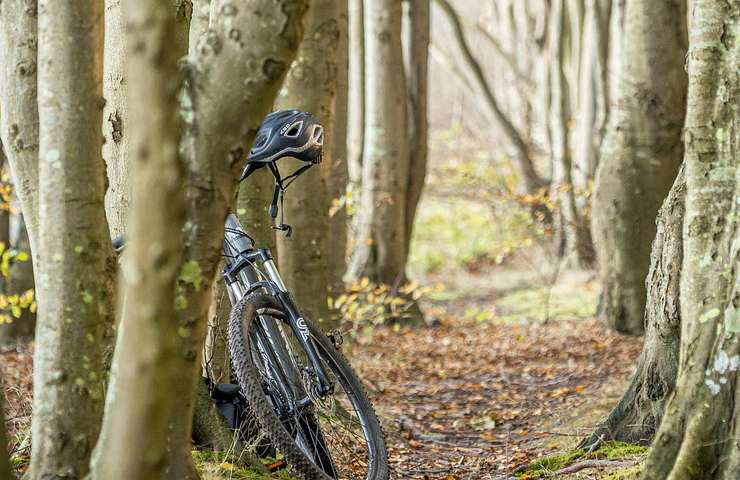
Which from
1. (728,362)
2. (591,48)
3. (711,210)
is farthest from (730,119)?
(591,48)

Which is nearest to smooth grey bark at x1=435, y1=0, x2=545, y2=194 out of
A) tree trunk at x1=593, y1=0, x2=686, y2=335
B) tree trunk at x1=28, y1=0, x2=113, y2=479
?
tree trunk at x1=593, y1=0, x2=686, y2=335

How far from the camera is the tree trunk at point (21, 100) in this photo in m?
3.73

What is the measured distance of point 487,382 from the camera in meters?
7.81

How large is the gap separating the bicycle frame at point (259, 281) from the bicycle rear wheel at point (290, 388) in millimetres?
46

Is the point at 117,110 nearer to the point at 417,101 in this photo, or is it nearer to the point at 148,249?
the point at 148,249

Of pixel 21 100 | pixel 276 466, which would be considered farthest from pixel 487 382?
pixel 21 100

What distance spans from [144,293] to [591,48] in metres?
12.3

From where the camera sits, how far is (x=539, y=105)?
752 inches

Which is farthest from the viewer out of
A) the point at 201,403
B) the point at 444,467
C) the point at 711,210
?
the point at 444,467

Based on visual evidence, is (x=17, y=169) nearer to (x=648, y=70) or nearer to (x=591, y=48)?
(x=648, y=70)

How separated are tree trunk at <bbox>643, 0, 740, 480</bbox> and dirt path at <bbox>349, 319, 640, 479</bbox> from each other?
4.82 feet

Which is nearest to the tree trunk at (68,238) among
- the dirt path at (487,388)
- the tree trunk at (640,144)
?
the dirt path at (487,388)

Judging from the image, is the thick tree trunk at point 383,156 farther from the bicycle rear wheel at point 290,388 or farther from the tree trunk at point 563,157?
the bicycle rear wheel at point 290,388

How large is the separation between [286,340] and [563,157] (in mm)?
10803
